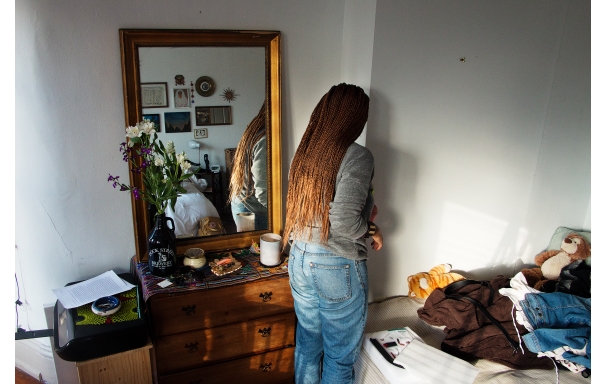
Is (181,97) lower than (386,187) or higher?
higher

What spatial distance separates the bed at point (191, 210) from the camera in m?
1.69

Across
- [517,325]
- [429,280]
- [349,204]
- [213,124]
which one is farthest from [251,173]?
[517,325]

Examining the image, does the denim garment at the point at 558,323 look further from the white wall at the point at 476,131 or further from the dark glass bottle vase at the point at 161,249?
the dark glass bottle vase at the point at 161,249

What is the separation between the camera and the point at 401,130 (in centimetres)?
187

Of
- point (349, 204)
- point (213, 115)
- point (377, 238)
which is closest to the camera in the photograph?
point (349, 204)

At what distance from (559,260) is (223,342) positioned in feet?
5.97

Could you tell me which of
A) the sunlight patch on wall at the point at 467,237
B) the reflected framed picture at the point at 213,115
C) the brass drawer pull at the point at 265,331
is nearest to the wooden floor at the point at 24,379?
the brass drawer pull at the point at 265,331

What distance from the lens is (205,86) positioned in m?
1.64

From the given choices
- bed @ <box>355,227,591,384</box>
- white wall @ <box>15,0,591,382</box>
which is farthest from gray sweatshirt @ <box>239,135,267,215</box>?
bed @ <box>355,227,591,384</box>

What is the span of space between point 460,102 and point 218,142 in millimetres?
1203

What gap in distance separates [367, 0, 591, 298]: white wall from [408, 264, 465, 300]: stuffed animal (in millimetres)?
66

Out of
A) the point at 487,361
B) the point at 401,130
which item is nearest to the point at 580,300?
the point at 487,361

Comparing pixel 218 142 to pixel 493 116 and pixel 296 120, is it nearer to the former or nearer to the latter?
pixel 296 120

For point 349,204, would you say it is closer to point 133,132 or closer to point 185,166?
Answer: point 185,166
